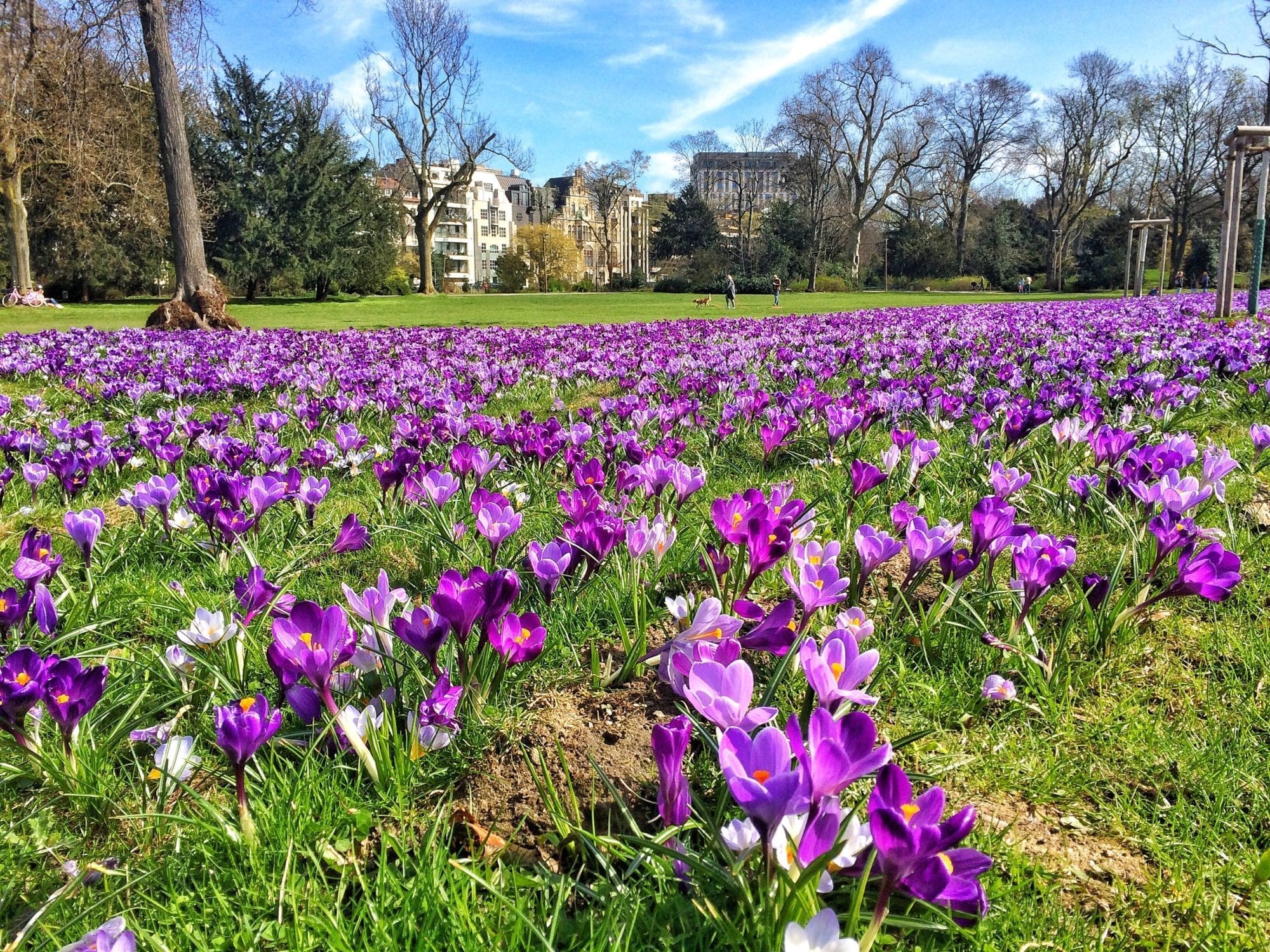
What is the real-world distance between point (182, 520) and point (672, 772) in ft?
Result: 7.17

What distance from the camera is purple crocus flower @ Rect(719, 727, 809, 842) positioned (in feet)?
3.01

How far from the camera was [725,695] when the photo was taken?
115 centimetres

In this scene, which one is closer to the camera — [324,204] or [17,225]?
[17,225]

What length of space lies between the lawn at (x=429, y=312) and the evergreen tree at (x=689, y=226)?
33.0 meters

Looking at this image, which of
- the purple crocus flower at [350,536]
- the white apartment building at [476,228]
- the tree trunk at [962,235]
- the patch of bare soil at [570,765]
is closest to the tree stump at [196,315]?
the purple crocus flower at [350,536]

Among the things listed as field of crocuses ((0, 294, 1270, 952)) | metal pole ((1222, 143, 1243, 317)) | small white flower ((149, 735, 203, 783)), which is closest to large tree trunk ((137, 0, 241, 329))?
field of crocuses ((0, 294, 1270, 952))

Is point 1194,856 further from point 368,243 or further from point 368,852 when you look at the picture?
point 368,243

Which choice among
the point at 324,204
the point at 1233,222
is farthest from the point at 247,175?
the point at 1233,222

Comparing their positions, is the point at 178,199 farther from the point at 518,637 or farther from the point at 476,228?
the point at 476,228

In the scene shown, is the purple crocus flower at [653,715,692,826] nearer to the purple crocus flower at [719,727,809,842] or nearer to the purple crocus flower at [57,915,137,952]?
the purple crocus flower at [719,727,809,842]

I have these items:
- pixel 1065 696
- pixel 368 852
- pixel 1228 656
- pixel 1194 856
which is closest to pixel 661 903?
pixel 368 852

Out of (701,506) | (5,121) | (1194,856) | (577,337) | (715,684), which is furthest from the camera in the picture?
(5,121)

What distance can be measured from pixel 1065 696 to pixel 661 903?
47.1 inches

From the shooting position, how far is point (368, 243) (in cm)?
4109
